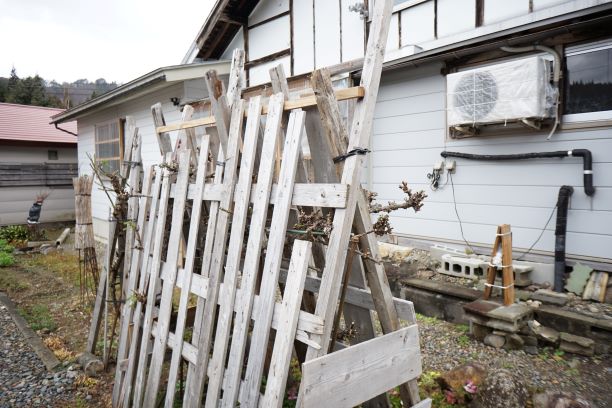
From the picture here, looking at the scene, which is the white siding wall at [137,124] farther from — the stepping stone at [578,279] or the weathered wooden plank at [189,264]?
the stepping stone at [578,279]

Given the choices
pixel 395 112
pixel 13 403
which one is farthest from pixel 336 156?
pixel 395 112

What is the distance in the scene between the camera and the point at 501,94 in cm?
481

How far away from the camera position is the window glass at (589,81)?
4344mm

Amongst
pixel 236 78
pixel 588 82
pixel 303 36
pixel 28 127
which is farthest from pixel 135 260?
pixel 28 127

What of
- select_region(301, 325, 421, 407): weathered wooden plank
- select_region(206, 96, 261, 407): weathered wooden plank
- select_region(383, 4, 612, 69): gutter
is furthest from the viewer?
select_region(383, 4, 612, 69): gutter

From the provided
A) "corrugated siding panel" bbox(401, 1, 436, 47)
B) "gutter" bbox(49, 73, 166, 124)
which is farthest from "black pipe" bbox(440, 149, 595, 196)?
"gutter" bbox(49, 73, 166, 124)

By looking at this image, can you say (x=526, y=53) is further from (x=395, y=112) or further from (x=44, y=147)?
(x=44, y=147)

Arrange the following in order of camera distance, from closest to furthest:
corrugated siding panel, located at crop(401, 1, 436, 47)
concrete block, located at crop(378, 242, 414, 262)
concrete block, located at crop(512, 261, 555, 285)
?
concrete block, located at crop(512, 261, 555, 285)
concrete block, located at crop(378, 242, 414, 262)
corrugated siding panel, located at crop(401, 1, 436, 47)

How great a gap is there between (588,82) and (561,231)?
5.65ft

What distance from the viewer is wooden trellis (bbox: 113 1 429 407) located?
1884mm

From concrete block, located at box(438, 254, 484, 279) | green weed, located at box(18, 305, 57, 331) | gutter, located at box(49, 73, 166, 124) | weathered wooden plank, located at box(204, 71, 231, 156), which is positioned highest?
gutter, located at box(49, 73, 166, 124)

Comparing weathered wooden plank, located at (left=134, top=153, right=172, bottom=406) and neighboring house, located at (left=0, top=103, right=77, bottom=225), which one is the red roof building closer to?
neighboring house, located at (left=0, top=103, right=77, bottom=225)

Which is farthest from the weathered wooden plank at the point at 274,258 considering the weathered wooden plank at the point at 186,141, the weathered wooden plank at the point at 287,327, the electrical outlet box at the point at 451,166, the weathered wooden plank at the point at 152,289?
the electrical outlet box at the point at 451,166

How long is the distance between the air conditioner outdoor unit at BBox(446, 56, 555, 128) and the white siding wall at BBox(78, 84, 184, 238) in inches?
220
